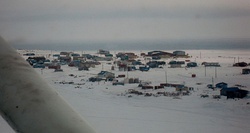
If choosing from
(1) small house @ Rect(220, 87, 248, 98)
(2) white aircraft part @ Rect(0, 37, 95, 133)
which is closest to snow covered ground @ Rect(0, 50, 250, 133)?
(1) small house @ Rect(220, 87, 248, 98)

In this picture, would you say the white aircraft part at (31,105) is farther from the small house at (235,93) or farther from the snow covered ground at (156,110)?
the small house at (235,93)

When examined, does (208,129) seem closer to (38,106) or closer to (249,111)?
(249,111)

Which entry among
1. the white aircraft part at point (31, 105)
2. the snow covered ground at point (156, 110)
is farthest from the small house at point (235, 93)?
the white aircraft part at point (31, 105)

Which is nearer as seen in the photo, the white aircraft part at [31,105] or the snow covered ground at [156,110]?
the white aircraft part at [31,105]

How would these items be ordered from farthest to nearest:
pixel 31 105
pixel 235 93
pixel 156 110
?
1. pixel 235 93
2. pixel 156 110
3. pixel 31 105

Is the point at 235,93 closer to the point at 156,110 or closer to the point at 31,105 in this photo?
the point at 156,110

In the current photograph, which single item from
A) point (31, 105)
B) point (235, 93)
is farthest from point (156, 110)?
point (31, 105)

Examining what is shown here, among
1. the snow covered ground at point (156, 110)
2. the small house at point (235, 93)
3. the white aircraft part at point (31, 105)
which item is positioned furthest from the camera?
the small house at point (235, 93)

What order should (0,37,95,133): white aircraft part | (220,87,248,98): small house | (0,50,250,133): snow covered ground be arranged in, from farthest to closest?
(220,87,248,98): small house < (0,50,250,133): snow covered ground < (0,37,95,133): white aircraft part

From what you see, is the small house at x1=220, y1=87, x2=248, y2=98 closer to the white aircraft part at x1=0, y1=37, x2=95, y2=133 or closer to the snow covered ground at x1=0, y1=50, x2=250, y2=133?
the snow covered ground at x1=0, y1=50, x2=250, y2=133
